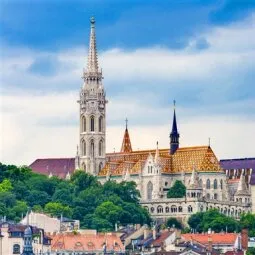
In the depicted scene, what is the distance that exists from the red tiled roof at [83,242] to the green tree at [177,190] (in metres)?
39.3

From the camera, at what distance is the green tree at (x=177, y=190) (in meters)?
196

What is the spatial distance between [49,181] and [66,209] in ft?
37.7

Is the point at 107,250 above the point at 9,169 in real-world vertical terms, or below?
below

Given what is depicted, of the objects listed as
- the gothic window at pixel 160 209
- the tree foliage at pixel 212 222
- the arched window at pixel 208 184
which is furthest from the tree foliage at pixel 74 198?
the arched window at pixel 208 184

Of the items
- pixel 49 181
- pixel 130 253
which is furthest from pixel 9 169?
pixel 130 253

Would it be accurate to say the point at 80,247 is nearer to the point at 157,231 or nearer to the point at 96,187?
the point at 157,231

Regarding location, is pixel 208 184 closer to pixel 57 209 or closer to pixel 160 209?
pixel 160 209

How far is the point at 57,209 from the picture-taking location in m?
179

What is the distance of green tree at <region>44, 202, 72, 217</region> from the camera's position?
178275 mm

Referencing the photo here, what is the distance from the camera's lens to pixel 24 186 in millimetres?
187000

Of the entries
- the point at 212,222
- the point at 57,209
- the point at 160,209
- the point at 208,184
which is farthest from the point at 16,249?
→ the point at 208,184

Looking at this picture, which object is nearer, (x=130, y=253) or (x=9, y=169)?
(x=130, y=253)

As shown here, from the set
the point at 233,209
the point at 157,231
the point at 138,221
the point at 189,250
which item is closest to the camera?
the point at 189,250

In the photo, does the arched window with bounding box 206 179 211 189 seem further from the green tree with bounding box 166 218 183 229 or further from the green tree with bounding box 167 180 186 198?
the green tree with bounding box 166 218 183 229
